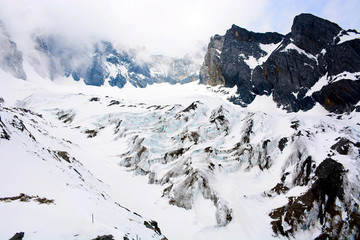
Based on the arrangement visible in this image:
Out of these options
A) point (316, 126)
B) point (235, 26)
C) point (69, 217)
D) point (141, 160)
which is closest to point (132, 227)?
point (69, 217)

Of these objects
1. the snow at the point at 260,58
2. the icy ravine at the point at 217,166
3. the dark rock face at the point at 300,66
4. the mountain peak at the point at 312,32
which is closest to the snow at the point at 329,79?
the dark rock face at the point at 300,66

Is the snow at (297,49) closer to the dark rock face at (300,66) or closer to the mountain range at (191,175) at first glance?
the dark rock face at (300,66)

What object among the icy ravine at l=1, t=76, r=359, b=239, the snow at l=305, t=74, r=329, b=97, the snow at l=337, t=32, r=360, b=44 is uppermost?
the snow at l=337, t=32, r=360, b=44

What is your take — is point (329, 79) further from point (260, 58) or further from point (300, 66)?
point (260, 58)

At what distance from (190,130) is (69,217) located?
151 feet

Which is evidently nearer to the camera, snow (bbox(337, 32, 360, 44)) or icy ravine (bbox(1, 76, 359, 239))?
icy ravine (bbox(1, 76, 359, 239))

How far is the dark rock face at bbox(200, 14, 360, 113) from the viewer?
297ft

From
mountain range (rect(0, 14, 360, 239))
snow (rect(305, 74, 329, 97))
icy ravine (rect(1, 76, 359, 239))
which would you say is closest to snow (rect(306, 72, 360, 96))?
snow (rect(305, 74, 329, 97))

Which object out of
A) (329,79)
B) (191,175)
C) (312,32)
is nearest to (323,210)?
(191,175)

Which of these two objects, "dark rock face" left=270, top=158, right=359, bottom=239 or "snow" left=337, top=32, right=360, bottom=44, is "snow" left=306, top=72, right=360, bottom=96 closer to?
"snow" left=337, top=32, right=360, bottom=44

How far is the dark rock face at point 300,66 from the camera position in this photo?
9056 centimetres

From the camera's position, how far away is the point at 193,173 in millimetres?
40344

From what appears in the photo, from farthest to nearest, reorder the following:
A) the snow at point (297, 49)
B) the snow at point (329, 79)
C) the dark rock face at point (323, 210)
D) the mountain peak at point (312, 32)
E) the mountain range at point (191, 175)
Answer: the snow at point (297, 49)
the mountain peak at point (312, 32)
the snow at point (329, 79)
the dark rock face at point (323, 210)
the mountain range at point (191, 175)

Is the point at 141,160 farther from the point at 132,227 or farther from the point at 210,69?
the point at 210,69
